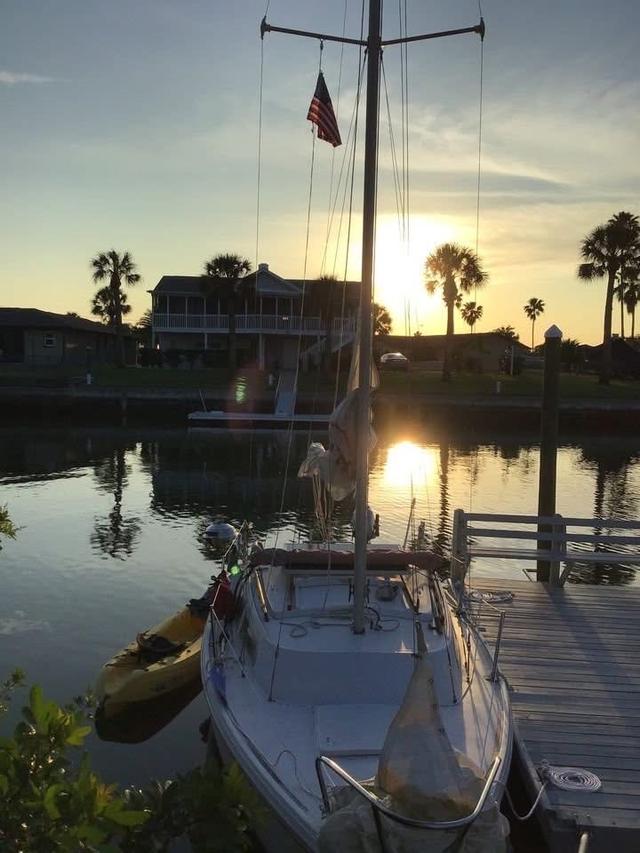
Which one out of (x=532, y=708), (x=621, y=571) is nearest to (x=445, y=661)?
(x=532, y=708)

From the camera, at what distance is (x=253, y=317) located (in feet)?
205

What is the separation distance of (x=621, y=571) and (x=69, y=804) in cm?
1820

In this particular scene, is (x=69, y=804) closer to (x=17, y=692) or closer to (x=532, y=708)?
(x=532, y=708)

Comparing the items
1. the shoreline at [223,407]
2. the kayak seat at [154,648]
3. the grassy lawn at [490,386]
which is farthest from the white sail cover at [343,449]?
the grassy lawn at [490,386]

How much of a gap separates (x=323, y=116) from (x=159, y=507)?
1861 centimetres

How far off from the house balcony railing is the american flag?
168 feet

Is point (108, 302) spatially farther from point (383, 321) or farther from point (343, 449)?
point (343, 449)

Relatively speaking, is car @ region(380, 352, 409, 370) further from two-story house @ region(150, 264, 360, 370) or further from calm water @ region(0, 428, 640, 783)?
calm water @ region(0, 428, 640, 783)

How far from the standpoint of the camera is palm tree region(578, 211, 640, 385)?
201ft

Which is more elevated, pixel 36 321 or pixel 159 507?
pixel 36 321

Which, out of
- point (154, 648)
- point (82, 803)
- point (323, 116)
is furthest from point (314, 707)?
point (323, 116)

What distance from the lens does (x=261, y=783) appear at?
577cm

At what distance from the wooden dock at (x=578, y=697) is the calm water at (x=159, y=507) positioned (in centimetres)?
422

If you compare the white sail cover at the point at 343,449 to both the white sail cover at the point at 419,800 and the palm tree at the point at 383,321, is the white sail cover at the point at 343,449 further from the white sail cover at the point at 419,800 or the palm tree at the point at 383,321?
the palm tree at the point at 383,321
